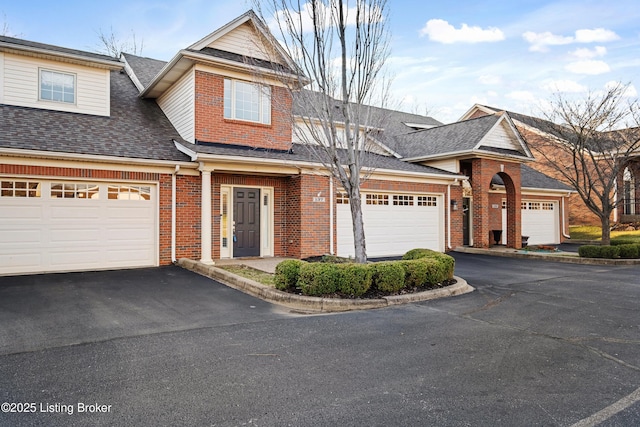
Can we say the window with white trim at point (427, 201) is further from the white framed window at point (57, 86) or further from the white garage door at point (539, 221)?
the white framed window at point (57, 86)

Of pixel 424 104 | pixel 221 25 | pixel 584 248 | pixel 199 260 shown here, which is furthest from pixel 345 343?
pixel 424 104

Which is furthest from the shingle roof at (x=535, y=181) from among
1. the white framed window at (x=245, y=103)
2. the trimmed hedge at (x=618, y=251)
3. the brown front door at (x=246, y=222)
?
the brown front door at (x=246, y=222)

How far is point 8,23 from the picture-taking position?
2259 centimetres

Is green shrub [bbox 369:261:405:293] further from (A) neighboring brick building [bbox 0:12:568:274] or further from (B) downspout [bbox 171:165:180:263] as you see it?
(B) downspout [bbox 171:165:180:263]

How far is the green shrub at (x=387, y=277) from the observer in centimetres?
754

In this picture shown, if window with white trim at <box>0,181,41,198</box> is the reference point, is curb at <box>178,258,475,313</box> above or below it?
below

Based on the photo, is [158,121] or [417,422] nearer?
[417,422]

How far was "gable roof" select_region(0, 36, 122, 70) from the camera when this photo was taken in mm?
11422

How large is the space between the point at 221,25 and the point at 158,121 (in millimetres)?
3713

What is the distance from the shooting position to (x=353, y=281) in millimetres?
7215

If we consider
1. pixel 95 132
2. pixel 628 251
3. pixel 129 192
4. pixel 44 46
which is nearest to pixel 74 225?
pixel 129 192

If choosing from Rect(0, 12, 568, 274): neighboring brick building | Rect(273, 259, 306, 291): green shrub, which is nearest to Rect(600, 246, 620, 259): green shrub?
Rect(0, 12, 568, 274): neighboring brick building

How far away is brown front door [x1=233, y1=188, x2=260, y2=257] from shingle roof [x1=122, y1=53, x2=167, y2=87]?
6331 mm

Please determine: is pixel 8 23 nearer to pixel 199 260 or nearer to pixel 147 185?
pixel 147 185
